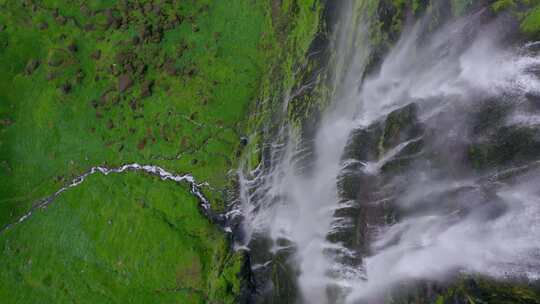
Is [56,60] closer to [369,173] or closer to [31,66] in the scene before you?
[31,66]

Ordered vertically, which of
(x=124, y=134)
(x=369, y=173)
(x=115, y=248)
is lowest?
(x=115, y=248)

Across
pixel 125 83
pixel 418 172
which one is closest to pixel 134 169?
pixel 125 83

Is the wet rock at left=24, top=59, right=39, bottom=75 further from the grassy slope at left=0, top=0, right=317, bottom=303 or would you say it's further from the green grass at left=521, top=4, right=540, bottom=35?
the green grass at left=521, top=4, right=540, bottom=35

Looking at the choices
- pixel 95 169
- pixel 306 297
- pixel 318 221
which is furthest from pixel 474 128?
pixel 95 169

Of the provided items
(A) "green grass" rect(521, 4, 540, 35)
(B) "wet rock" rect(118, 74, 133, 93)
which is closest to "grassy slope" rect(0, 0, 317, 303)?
(B) "wet rock" rect(118, 74, 133, 93)

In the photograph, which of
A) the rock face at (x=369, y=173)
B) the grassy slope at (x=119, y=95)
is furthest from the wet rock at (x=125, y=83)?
the rock face at (x=369, y=173)

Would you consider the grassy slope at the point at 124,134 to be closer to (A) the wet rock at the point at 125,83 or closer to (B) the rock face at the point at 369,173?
(A) the wet rock at the point at 125,83
